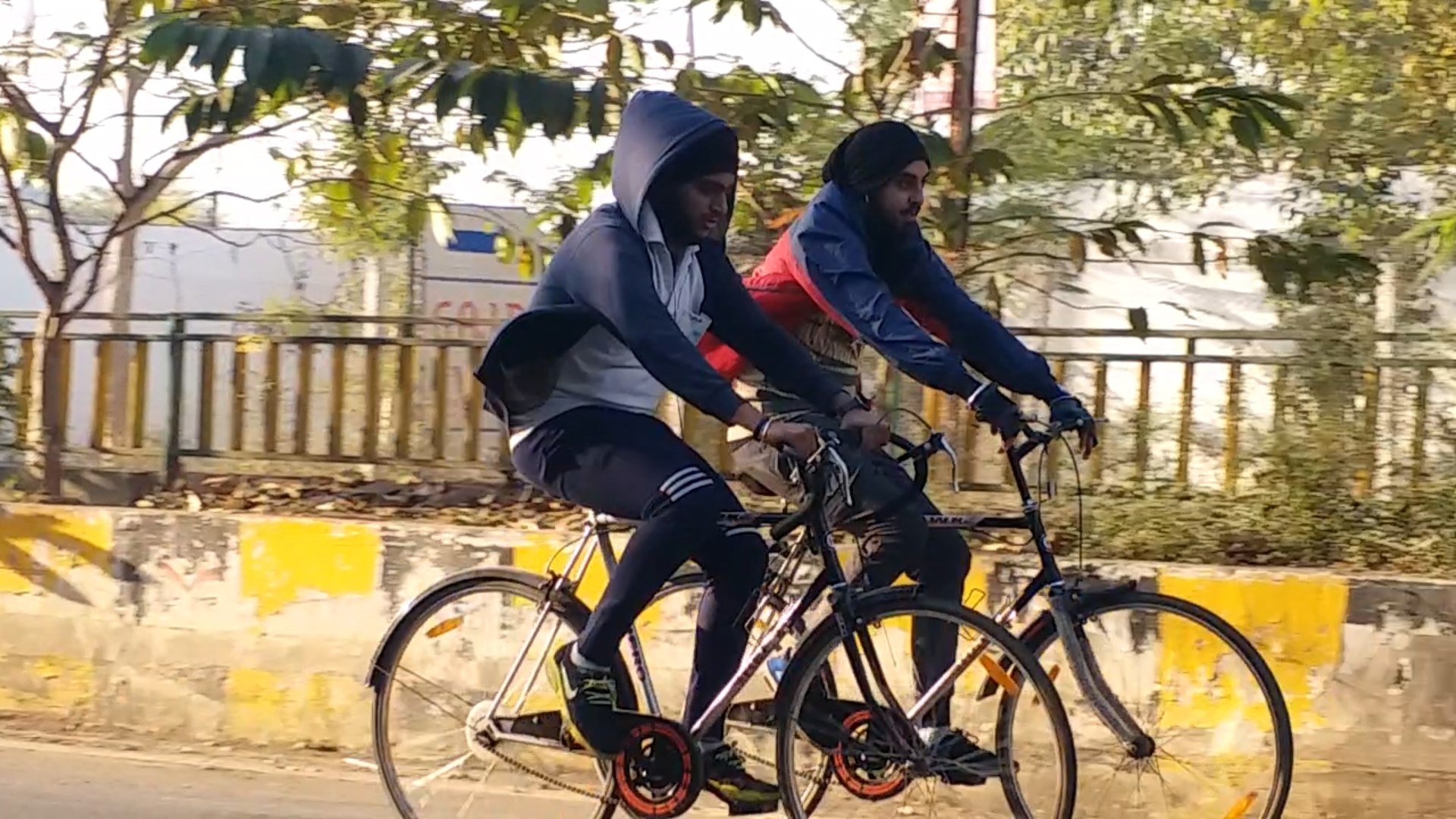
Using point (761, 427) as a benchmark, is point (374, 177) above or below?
above

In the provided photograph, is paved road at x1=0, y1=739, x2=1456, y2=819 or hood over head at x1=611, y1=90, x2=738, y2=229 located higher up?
hood over head at x1=611, y1=90, x2=738, y2=229

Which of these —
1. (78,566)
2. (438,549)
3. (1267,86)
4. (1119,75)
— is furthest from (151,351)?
(1267,86)

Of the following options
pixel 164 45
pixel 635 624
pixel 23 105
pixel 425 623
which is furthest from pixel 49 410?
pixel 635 624

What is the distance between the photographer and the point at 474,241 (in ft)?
22.7

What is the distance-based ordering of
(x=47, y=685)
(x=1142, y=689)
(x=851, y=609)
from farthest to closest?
(x=47, y=685)
(x=1142, y=689)
(x=851, y=609)

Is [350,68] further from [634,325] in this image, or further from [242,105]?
[634,325]

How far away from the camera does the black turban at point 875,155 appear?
4188mm

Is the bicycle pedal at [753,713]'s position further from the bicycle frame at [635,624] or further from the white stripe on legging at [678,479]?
the white stripe on legging at [678,479]

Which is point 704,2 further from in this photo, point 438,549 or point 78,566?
point 78,566

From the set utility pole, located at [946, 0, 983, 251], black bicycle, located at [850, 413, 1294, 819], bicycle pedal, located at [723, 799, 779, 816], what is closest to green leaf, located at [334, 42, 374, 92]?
utility pole, located at [946, 0, 983, 251]

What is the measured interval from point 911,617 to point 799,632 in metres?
0.33

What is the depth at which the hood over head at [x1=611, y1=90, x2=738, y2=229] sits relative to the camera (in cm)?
372

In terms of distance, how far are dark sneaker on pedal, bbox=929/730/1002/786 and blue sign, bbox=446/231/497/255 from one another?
3.31 m

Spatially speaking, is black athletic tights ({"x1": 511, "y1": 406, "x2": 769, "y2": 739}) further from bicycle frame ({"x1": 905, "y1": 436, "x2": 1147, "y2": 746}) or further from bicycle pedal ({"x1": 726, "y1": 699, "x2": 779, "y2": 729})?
bicycle frame ({"x1": 905, "y1": 436, "x2": 1147, "y2": 746})
